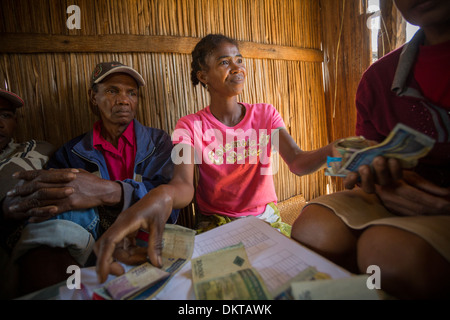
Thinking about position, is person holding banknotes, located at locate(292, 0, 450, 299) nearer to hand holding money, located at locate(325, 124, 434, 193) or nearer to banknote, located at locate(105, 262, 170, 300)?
hand holding money, located at locate(325, 124, 434, 193)

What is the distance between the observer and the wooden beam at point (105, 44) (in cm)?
128

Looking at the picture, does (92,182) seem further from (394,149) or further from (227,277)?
(394,149)

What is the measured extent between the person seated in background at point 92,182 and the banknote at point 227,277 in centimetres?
54

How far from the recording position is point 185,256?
66 centimetres

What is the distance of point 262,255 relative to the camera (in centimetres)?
62

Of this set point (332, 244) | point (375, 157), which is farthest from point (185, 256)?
point (375, 157)

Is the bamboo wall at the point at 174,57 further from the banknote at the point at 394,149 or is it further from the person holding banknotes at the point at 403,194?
the banknote at the point at 394,149

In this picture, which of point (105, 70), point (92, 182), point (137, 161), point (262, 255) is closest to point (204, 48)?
point (105, 70)

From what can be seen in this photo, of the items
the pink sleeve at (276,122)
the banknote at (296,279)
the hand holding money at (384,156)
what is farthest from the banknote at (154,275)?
the pink sleeve at (276,122)

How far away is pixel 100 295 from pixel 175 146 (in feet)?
2.78

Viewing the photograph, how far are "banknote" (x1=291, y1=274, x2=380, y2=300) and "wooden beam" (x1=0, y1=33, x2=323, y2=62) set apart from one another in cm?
156

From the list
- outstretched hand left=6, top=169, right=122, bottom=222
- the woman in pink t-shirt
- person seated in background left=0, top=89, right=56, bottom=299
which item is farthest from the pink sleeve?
person seated in background left=0, top=89, right=56, bottom=299

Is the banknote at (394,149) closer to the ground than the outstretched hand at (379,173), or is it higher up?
higher up
